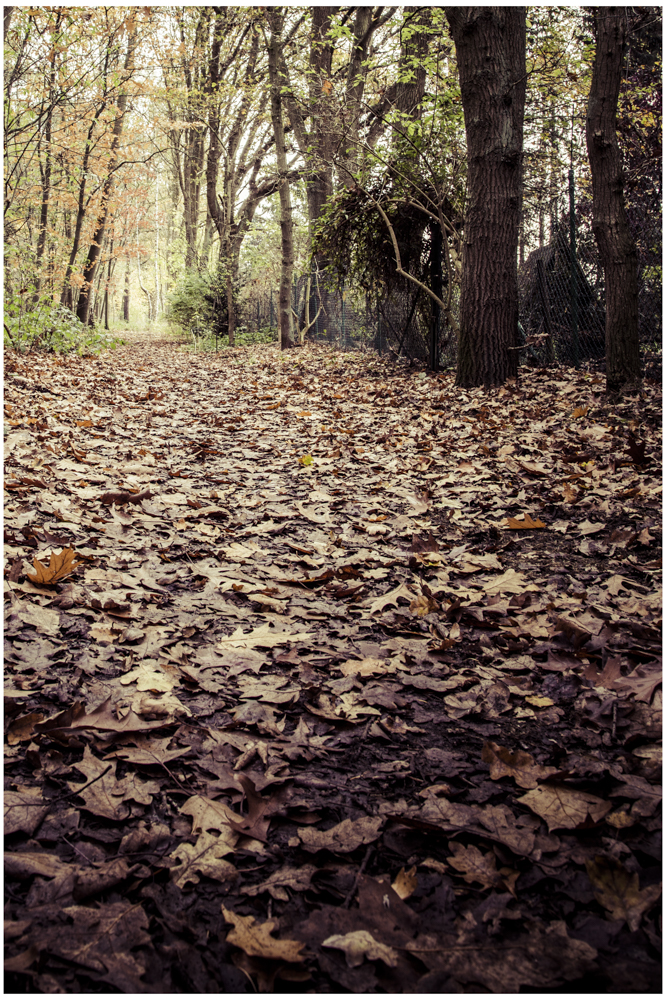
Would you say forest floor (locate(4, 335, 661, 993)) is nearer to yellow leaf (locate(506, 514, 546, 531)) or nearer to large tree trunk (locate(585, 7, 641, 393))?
yellow leaf (locate(506, 514, 546, 531))

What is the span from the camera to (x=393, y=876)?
1.37m

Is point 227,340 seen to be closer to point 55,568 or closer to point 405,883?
point 55,568

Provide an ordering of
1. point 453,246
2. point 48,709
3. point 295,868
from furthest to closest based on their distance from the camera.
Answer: point 453,246
point 48,709
point 295,868

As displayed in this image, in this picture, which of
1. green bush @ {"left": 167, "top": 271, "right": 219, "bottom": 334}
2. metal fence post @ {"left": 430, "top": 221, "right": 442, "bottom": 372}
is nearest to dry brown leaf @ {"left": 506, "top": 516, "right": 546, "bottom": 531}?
metal fence post @ {"left": 430, "top": 221, "right": 442, "bottom": 372}

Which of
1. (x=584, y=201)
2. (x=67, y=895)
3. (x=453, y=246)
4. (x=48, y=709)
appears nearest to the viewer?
(x=67, y=895)

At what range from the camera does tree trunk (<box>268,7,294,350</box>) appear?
499 inches

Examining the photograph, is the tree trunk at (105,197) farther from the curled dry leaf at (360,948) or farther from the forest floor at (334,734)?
the curled dry leaf at (360,948)

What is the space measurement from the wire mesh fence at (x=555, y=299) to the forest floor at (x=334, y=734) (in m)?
4.97

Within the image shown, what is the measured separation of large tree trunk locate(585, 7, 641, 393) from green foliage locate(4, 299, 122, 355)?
8.55m

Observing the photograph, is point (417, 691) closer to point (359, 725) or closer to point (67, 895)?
point (359, 725)

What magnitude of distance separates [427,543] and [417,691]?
1.33 meters

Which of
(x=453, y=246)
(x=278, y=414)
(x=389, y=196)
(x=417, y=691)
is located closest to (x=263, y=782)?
(x=417, y=691)

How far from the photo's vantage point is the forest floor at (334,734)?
3.98ft

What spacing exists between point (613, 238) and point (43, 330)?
9.38m
